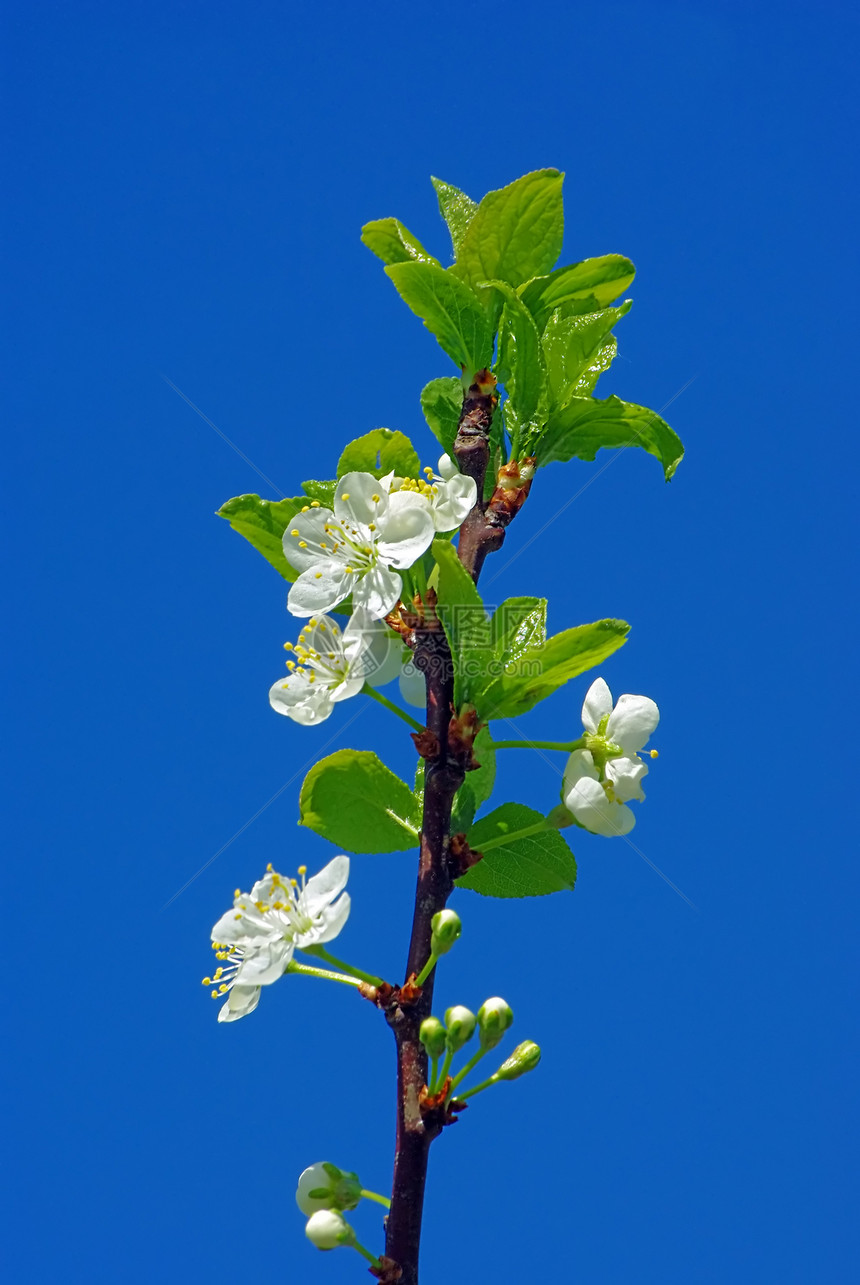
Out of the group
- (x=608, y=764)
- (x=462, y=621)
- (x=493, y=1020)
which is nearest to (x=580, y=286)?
(x=462, y=621)

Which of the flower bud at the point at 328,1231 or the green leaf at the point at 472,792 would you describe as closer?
the flower bud at the point at 328,1231

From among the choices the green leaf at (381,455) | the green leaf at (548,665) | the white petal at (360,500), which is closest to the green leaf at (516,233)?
the green leaf at (381,455)

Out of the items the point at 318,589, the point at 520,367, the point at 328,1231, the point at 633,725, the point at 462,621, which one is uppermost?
the point at 520,367

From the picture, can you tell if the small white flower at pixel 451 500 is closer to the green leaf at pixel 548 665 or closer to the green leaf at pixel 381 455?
the green leaf at pixel 381 455

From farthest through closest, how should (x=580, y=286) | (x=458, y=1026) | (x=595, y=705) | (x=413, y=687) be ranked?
1. (x=580, y=286)
2. (x=413, y=687)
3. (x=595, y=705)
4. (x=458, y=1026)

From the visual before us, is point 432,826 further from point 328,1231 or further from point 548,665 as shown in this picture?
point 328,1231

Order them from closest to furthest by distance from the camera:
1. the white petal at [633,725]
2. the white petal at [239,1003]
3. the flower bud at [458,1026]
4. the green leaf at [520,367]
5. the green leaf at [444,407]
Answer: the flower bud at [458,1026] → the white petal at [239,1003] → the white petal at [633,725] → the green leaf at [520,367] → the green leaf at [444,407]
